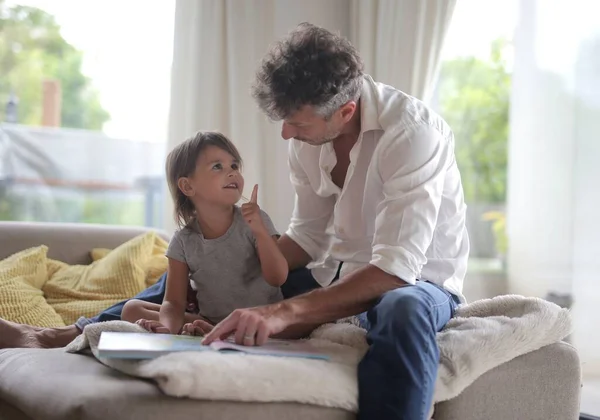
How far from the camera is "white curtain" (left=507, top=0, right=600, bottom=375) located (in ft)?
9.41

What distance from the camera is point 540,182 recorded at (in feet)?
10.1

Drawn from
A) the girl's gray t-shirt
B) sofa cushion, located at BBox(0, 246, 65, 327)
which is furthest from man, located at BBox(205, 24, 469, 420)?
sofa cushion, located at BBox(0, 246, 65, 327)

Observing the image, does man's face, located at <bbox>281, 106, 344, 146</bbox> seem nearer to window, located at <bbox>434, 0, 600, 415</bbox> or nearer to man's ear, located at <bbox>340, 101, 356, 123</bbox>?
man's ear, located at <bbox>340, 101, 356, 123</bbox>

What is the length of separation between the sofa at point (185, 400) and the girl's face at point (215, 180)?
56 cm

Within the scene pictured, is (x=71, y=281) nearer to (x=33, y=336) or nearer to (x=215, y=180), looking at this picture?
(x=33, y=336)

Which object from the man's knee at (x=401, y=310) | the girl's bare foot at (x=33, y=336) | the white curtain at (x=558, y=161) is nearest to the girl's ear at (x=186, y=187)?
the girl's bare foot at (x=33, y=336)

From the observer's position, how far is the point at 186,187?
6.73 ft

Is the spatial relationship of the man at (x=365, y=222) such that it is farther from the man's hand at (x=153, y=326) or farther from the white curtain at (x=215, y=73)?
the white curtain at (x=215, y=73)

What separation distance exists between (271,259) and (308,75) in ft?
1.54

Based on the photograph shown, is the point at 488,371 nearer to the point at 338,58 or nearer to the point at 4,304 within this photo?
the point at 338,58

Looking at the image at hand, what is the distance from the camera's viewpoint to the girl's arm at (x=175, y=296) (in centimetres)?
189

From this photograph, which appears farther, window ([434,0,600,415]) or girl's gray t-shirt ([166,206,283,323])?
window ([434,0,600,415])

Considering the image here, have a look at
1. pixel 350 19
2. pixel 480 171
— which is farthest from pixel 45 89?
pixel 480 171

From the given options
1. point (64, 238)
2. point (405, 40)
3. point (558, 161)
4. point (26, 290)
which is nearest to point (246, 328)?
point (26, 290)
